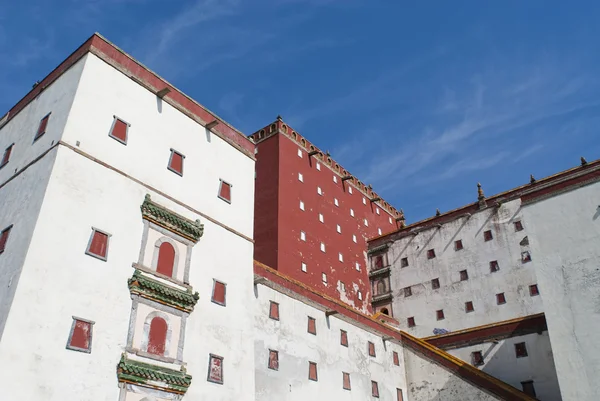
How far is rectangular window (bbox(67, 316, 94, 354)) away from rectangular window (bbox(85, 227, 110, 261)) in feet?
6.74

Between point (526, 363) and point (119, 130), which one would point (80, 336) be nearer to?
point (119, 130)

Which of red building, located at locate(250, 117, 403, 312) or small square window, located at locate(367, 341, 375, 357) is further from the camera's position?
red building, located at locate(250, 117, 403, 312)

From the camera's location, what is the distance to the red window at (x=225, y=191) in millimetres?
22516

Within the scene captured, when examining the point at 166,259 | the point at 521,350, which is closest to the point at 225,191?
the point at 166,259

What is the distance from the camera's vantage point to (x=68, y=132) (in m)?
17.3

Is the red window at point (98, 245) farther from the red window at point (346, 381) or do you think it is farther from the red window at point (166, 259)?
the red window at point (346, 381)

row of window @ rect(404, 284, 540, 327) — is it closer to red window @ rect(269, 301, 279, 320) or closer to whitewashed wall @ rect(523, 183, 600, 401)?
whitewashed wall @ rect(523, 183, 600, 401)

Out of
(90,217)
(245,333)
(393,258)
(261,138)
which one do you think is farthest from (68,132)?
(393,258)

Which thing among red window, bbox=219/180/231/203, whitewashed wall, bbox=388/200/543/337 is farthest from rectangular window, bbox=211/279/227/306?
whitewashed wall, bbox=388/200/543/337

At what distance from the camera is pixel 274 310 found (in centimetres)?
2398

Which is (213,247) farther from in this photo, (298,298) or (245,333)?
(298,298)

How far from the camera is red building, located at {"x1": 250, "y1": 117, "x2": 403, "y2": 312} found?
35.6 m

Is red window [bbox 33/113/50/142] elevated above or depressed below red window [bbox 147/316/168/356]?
above

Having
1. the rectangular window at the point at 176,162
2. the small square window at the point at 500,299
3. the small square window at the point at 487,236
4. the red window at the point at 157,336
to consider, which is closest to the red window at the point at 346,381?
the red window at the point at 157,336
